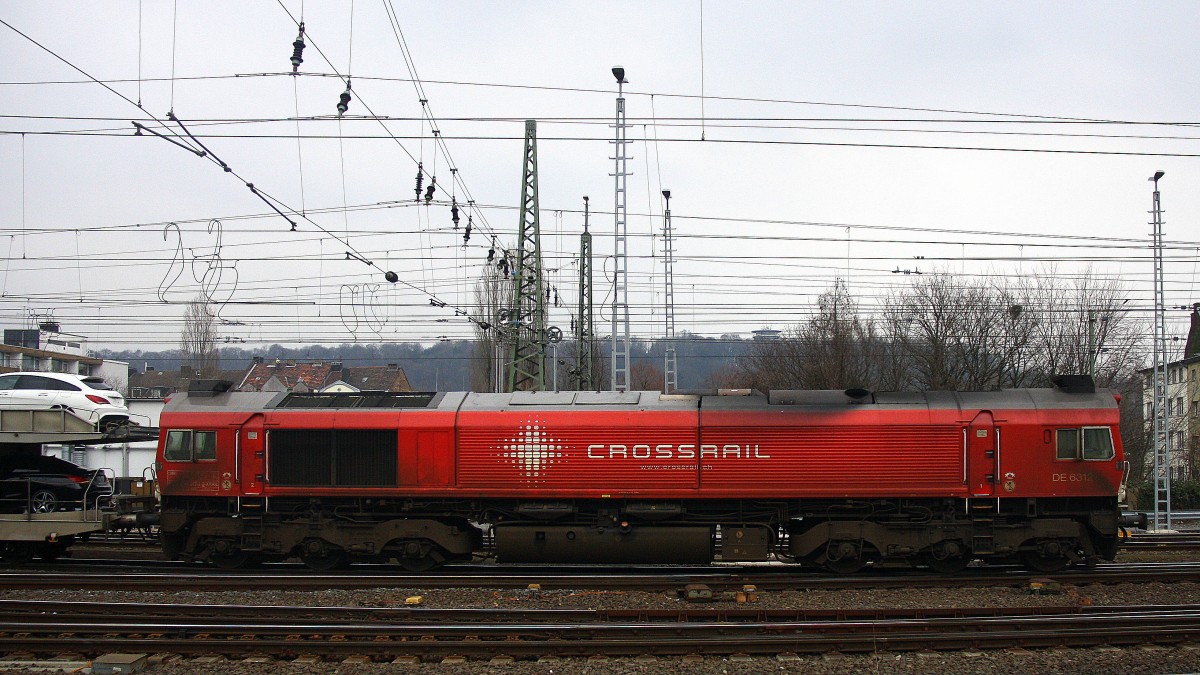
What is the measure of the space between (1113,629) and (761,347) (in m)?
34.6

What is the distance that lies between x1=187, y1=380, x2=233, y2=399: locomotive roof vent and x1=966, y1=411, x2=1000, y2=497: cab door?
14453 millimetres

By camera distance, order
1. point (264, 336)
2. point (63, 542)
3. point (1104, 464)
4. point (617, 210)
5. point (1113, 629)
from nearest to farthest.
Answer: point (1113, 629)
point (1104, 464)
point (63, 542)
point (617, 210)
point (264, 336)

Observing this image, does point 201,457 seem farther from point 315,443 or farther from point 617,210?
point 617,210

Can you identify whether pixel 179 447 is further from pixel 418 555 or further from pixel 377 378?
pixel 377 378

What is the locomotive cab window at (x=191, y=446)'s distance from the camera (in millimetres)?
16766

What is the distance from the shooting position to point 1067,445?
15.4 m

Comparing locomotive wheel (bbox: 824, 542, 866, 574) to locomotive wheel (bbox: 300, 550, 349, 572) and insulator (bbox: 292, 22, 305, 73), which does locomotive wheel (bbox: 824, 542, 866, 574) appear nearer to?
locomotive wheel (bbox: 300, 550, 349, 572)

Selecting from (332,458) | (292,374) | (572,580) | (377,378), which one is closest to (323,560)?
(332,458)

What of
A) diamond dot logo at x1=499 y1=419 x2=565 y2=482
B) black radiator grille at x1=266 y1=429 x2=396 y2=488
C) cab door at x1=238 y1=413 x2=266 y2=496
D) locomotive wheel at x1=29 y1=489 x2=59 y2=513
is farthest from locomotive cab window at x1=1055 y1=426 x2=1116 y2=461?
locomotive wheel at x1=29 y1=489 x2=59 y2=513

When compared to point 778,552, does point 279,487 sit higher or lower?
higher

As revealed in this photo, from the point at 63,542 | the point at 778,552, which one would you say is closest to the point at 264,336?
the point at 63,542

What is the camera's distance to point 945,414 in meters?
15.6

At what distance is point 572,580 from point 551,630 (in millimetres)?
3615

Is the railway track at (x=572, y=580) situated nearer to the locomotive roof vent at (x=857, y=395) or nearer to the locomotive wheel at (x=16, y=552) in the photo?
the locomotive wheel at (x=16, y=552)
